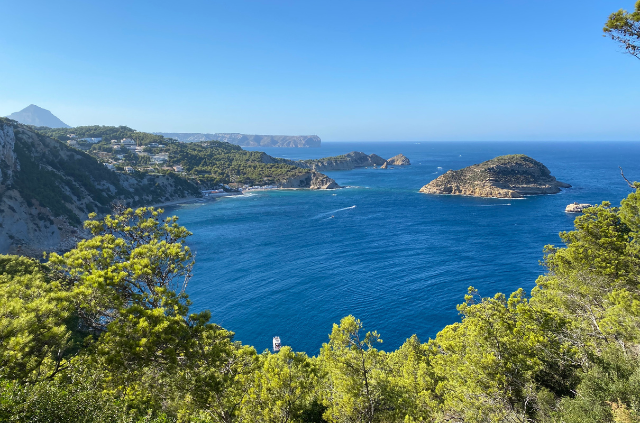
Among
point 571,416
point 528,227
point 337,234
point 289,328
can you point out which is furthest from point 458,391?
point 528,227

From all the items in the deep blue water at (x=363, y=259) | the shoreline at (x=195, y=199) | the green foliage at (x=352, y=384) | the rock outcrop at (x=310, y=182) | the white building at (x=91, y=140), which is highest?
the white building at (x=91, y=140)

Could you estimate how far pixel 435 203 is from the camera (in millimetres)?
103375

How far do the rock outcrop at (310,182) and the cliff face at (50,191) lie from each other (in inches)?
1969

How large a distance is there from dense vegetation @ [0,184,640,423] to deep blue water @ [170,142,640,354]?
2115 centimetres

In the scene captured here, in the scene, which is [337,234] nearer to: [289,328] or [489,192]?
[289,328]

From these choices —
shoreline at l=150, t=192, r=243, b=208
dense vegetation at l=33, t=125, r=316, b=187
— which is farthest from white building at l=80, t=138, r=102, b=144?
shoreline at l=150, t=192, r=243, b=208

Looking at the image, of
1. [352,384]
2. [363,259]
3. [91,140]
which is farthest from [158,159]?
[352,384]

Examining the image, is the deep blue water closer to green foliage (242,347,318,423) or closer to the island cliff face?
the island cliff face

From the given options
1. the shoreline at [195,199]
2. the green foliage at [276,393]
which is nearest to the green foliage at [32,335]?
the green foliage at [276,393]

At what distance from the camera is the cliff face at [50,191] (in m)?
61.9

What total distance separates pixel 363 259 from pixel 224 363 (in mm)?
47657

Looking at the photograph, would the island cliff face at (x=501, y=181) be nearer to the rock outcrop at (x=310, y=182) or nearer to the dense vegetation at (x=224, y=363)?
the rock outcrop at (x=310, y=182)

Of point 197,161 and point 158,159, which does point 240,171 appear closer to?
point 197,161

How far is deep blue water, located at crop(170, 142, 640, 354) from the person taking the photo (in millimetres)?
39219
